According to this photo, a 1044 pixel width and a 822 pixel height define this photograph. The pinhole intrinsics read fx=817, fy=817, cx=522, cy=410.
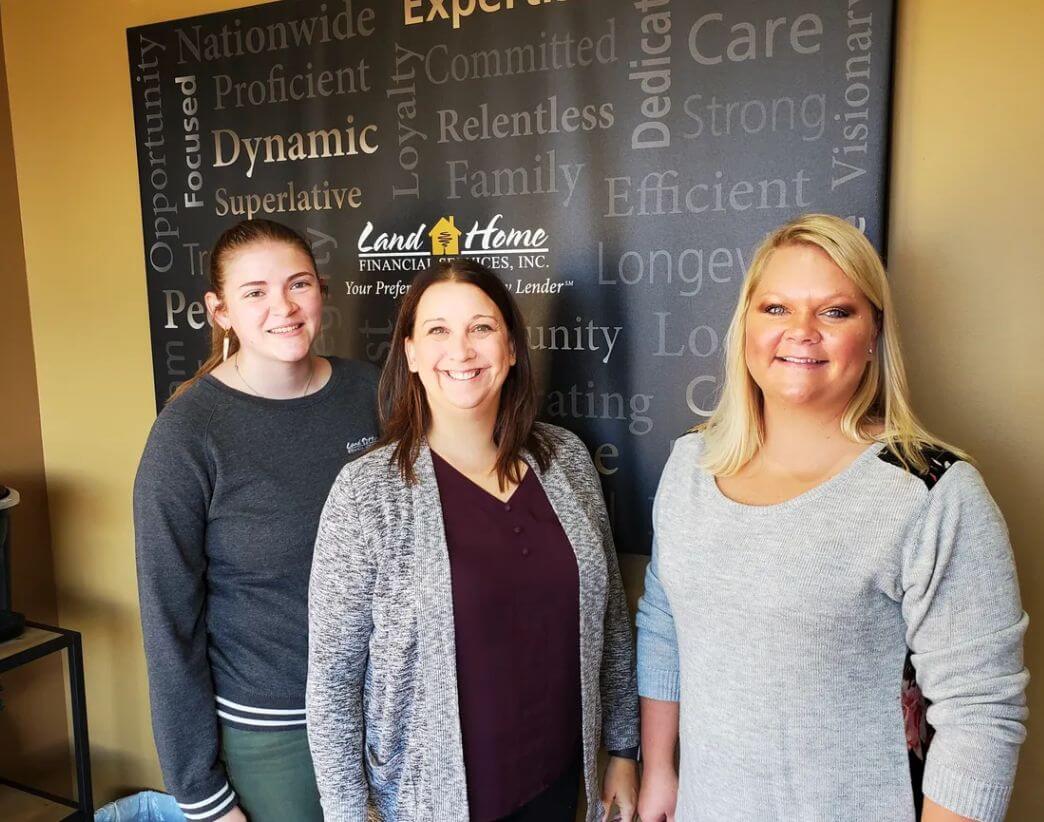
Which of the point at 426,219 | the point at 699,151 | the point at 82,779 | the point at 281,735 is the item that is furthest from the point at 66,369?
the point at 699,151

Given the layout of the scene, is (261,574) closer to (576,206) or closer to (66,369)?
(576,206)

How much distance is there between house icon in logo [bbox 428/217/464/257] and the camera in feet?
6.13

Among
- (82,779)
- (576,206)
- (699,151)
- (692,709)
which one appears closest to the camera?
(692,709)

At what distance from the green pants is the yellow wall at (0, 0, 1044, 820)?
805 mm

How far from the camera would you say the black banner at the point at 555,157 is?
1536 mm

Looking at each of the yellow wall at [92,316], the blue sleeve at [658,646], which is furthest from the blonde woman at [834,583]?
the yellow wall at [92,316]

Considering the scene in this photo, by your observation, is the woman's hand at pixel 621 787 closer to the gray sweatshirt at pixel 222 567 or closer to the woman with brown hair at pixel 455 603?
the woman with brown hair at pixel 455 603

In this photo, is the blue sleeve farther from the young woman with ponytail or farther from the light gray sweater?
the young woman with ponytail

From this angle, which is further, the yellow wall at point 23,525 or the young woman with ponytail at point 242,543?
the yellow wall at point 23,525

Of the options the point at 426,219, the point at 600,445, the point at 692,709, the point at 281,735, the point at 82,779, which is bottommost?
the point at 82,779

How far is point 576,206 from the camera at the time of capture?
174 centimetres

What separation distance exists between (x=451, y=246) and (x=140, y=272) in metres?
1.02

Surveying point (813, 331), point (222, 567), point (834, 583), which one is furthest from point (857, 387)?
point (222, 567)

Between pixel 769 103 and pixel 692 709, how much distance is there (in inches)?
43.4
